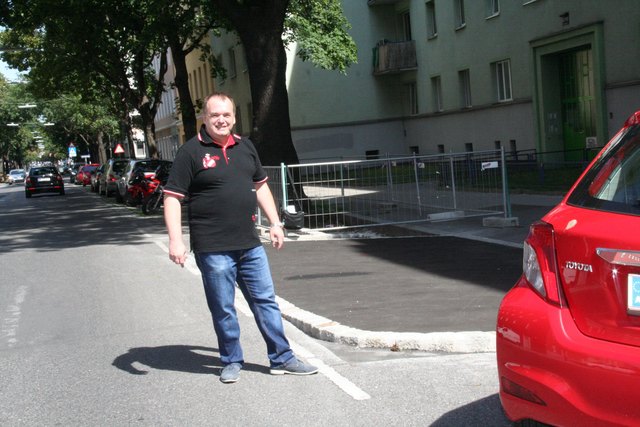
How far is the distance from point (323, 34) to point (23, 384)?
95.7 ft

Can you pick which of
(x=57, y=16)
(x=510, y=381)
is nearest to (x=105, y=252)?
(x=510, y=381)

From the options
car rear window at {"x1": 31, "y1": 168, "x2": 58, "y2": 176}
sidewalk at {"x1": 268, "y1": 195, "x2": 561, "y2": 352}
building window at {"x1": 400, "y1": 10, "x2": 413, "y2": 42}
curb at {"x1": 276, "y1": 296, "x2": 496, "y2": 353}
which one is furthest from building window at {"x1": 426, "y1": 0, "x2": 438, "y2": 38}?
curb at {"x1": 276, "y1": 296, "x2": 496, "y2": 353}

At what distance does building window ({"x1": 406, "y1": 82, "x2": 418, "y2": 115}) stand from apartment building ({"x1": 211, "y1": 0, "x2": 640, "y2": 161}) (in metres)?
0.10

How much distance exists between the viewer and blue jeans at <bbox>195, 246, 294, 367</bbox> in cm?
584

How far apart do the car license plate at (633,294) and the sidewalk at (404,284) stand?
3.28m

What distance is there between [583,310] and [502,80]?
28110 mm

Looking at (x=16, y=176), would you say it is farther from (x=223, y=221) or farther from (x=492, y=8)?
(x=223, y=221)

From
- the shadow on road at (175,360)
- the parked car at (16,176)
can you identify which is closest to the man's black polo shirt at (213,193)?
the shadow on road at (175,360)

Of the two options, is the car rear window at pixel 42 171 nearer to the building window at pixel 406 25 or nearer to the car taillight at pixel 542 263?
the building window at pixel 406 25

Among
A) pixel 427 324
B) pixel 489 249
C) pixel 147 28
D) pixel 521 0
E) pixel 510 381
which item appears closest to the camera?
pixel 510 381

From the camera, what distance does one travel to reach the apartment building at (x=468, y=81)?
2395 centimetres

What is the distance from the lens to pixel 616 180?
3658 millimetres

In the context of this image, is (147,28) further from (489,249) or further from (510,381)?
(510,381)

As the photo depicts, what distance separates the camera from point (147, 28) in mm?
30719
